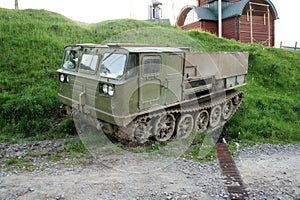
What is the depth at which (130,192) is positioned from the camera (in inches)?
184

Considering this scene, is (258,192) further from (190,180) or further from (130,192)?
(130,192)

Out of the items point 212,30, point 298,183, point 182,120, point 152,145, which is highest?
point 212,30

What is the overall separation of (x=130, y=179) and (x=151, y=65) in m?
2.51

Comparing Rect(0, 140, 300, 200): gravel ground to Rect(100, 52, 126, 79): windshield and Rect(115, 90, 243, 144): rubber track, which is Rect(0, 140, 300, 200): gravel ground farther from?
Rect(100, 52, 126, 79): windshield

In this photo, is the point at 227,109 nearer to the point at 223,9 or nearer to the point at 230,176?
the point at 230,176

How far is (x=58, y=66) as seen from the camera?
36.0 feet

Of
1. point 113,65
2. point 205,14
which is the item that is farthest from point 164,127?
point 205,14

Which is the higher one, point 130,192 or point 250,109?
point 250,109

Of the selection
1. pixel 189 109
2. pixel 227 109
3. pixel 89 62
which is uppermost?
pixel 89 62

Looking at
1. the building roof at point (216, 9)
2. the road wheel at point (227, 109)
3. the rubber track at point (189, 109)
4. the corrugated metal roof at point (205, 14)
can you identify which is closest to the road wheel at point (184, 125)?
the rubber track at point (189, 109)

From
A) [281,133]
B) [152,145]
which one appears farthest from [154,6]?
[152,145]

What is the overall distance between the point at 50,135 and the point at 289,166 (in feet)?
19.0

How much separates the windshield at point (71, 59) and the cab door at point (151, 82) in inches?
80.1

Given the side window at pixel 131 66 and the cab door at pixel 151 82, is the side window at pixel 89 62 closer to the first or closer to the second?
the side window at pixel 131 66
